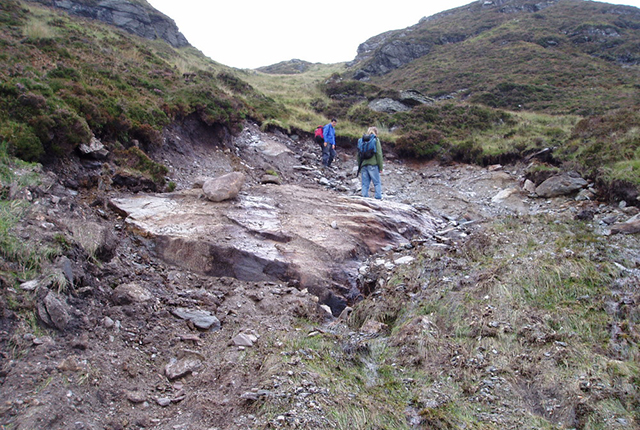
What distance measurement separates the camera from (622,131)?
34.5 feet

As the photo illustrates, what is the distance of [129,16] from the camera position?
35.0m

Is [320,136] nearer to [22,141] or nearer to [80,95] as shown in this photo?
[80,95]

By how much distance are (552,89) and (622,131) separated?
16.3 m

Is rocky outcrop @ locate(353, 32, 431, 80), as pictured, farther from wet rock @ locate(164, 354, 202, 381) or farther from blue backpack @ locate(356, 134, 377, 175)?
wet rock @ locate(164, 354, 202, 381)

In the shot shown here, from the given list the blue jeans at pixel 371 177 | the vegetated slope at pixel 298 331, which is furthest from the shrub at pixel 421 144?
the vegetated slope at pixel 298 331

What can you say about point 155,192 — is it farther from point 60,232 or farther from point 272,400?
point 272,400

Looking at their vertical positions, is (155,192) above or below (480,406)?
above

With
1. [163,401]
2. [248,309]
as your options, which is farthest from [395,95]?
[163,401]

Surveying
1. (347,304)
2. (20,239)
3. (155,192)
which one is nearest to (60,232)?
(20,239)

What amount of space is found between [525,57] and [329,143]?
2557 centimetres

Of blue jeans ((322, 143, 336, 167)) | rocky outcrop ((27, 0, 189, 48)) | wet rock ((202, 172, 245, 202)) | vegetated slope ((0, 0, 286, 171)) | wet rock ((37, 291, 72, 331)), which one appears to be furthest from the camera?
rocky outcrop ((27, 0, 189, 48))

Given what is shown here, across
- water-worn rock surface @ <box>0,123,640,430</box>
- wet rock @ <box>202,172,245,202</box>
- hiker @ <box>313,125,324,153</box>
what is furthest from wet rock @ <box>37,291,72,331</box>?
hiker @ <box>313,125,324,153</box>

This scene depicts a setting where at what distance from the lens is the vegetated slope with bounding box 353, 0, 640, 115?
23359 millimetres

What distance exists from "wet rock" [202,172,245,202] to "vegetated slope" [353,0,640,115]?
19548 millimetres
